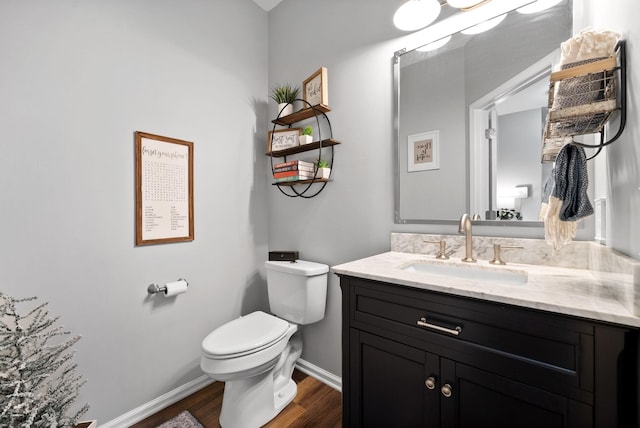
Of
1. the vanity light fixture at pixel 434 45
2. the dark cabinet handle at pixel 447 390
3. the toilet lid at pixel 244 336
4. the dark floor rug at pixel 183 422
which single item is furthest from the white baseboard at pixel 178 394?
the vanity light fixture at pixel 434 45

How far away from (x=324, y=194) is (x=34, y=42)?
1556mm

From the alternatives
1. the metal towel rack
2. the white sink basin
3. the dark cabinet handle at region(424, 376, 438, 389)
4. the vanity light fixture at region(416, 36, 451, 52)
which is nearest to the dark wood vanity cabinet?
the dark cabinet handle at region(424, 376, 438, 389)

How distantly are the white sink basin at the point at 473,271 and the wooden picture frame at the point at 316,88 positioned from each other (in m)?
1.14

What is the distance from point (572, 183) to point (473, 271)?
0.49m

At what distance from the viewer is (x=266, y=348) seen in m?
1.37

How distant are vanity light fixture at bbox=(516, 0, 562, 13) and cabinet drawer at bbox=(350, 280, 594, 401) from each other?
122 cm

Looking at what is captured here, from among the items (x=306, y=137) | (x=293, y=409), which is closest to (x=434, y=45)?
(x=306, y=137)

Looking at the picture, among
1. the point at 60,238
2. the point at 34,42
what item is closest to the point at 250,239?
the point at 60,238

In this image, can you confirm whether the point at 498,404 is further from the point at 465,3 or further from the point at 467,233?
the point at 465,3

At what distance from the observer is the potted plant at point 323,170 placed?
1706mm

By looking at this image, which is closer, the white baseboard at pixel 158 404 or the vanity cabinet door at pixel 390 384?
the vanity cabinet door at pixel 390 384

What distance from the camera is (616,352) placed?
0.62 m

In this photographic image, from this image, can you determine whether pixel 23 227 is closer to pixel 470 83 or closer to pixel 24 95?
pixel 24 95

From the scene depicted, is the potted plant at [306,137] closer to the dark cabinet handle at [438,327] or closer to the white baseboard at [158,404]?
the dark cabinet handle at [438,327]
